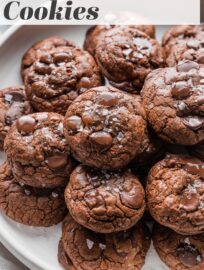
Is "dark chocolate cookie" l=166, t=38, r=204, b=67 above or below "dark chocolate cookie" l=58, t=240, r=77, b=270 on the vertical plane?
above

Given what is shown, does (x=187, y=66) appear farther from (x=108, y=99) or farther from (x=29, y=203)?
(x=29, y=203)

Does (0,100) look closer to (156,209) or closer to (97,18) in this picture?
(97,18)

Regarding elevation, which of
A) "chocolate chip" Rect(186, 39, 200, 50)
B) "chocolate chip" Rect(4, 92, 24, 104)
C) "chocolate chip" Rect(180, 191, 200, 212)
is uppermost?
Result: "chocolate chip" Rect(186, 39, 200, 50)

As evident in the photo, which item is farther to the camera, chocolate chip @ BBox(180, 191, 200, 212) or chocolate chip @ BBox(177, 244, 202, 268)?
chocolate chip @ BBox(177, 244, 202, 268)

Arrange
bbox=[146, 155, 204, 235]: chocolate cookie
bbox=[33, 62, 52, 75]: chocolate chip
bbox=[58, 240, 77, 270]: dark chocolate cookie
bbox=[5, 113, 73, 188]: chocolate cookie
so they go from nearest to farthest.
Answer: bbox=[146, 155, 204, 235]: chocolate cookie, bbox=[5, 113, 73, 188]: chocolate cookie, bbox=[58, 240, 77, 270]: dark chocolate cookie, bbox=[33, 62, 52, 75]: chocolate chip

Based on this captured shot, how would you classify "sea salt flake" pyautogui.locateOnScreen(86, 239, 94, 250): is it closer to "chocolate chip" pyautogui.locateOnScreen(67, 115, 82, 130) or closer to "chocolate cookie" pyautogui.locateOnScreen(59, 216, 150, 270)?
"chocolate cookie" pyautogui.locateOnScreen(59, 216, 150, 270)

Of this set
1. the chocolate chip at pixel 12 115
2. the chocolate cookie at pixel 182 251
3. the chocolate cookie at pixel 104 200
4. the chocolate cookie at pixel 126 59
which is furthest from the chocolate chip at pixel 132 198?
the chocolate chip at pixel 12 115

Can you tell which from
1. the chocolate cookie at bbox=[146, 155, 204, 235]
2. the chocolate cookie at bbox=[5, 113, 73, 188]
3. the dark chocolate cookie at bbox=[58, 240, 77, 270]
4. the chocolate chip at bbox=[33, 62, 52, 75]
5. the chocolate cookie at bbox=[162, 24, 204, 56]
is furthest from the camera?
the chocolate cookie at bbox=[162, 24, 204, 56]

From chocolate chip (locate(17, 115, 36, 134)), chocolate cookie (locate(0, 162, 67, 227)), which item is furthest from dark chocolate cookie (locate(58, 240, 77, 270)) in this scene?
chocolate chip (locate(17, 115, 36, 134))
